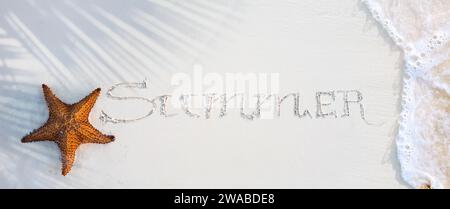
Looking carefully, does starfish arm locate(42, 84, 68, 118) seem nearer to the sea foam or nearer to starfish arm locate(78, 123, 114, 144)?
starfish arm locate(78, 123, 114, 144)

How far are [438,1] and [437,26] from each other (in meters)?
0.15

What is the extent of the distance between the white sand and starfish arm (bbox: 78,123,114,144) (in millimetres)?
108

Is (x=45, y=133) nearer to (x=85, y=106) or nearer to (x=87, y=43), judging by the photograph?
(x=85, y=106)

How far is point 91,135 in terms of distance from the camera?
275cm

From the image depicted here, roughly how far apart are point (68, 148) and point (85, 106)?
0.26 meters

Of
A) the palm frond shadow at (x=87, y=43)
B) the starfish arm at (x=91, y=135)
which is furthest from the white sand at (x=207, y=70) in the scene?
the starfish arm at (x=91, y=135)

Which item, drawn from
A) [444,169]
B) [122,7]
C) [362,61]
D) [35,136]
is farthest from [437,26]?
[35,136]

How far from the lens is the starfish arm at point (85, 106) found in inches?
107

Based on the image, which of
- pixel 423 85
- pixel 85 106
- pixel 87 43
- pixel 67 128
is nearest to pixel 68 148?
pixel 67 128

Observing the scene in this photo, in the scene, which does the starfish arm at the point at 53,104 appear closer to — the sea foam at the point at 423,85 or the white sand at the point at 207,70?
the white sand at the point at 207,70

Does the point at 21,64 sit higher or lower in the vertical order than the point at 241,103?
higher
